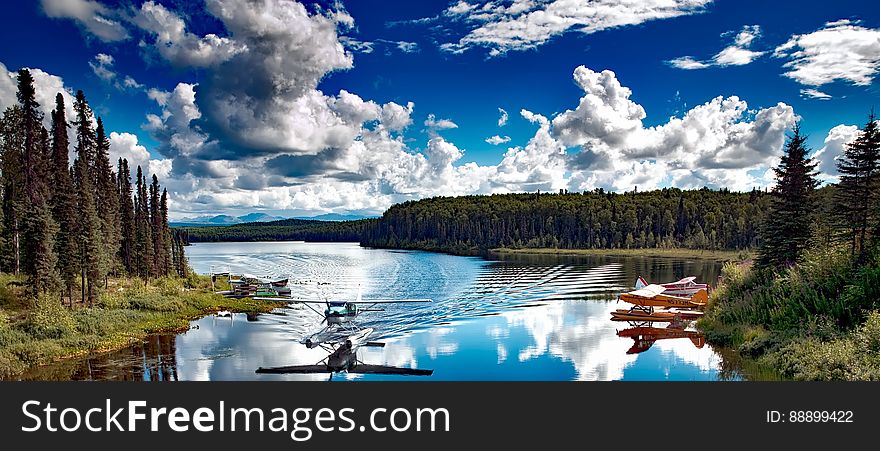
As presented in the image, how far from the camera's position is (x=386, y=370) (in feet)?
76.3

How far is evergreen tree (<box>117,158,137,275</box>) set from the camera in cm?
5322

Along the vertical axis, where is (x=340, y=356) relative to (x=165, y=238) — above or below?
below

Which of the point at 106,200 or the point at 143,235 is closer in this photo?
the point at 106,200

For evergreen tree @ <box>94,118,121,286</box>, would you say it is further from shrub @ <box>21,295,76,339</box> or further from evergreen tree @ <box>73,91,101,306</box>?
shrub @ <box>21,295,76,339</box>

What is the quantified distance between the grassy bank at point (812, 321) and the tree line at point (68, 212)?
37614mm

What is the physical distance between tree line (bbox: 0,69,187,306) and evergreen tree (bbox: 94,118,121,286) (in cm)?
9

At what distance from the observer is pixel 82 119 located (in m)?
51.3

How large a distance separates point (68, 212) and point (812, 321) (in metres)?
42.5

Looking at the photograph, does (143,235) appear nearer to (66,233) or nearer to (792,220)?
(66,233)

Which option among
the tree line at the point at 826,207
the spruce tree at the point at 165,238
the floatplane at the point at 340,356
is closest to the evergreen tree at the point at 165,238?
the spruce tree at the point at 165,238

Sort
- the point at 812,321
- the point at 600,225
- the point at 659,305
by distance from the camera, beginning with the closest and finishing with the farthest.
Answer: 1. the point at 812,321
2. the point at 659,305
3. the point at 600,225

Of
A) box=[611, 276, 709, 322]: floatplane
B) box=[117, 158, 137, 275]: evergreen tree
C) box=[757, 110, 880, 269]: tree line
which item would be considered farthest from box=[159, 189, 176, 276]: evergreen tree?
box=[757, 110, 880, 269]: tree line

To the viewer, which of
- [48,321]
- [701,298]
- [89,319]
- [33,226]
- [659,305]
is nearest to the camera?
[48,321]

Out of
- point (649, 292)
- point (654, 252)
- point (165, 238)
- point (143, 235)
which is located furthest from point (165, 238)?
point (654, 252)
